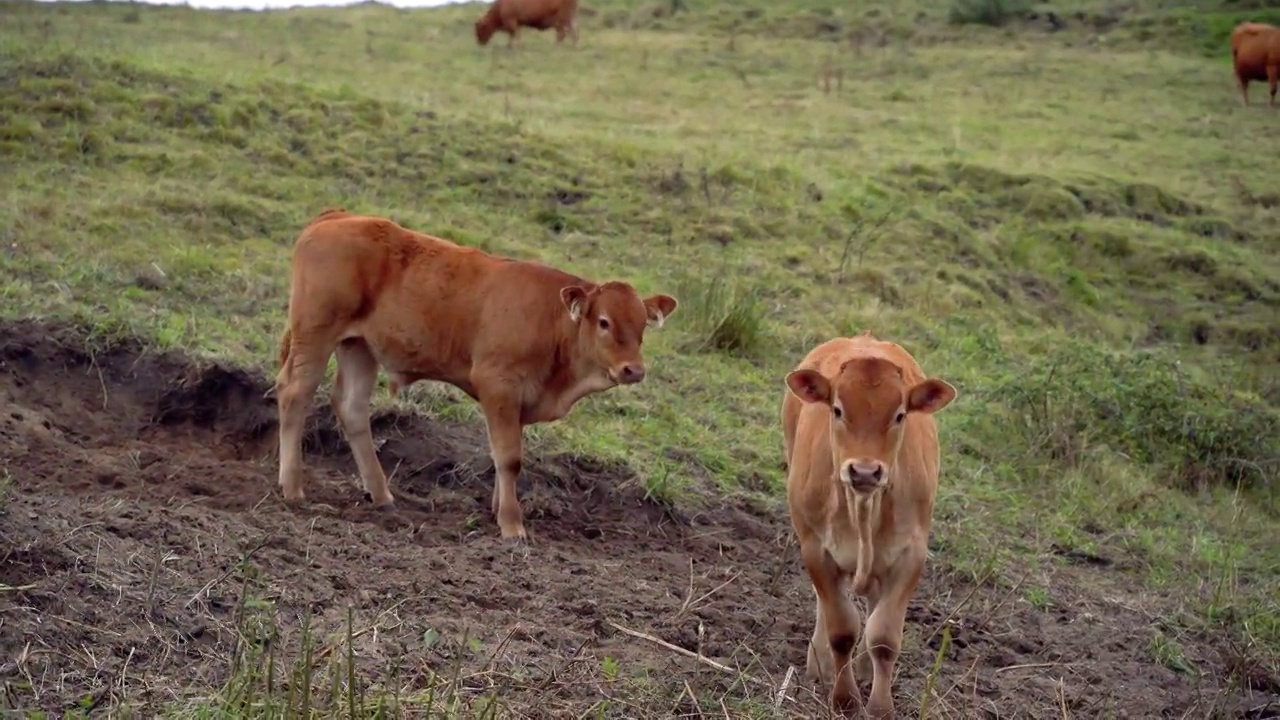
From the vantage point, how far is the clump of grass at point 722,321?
11125 millimetres

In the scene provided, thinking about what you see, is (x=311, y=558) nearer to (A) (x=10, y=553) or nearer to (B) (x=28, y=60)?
(A) (x=10, y=553)

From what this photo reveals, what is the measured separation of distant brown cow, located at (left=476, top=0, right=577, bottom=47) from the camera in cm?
2678

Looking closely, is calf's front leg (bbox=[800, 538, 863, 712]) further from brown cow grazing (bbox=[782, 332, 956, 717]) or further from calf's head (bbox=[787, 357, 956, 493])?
calf's head (bbox=[787, 357, 956, 493])

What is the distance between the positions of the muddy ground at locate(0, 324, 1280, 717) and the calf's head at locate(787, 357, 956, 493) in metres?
0.65

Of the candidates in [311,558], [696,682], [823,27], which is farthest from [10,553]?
[823,27]

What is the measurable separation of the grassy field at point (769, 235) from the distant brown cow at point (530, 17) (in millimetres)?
3768

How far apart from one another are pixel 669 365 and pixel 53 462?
176 inches

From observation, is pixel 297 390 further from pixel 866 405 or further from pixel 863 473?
pixel 863 473

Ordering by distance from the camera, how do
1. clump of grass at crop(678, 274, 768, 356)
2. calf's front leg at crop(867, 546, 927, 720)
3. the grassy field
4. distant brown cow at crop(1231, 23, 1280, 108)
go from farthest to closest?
distant brown cow at crop(1231, 23, 1280, 108) < clump of grass at crop(678, 274, 768, 356) < the grassy field < calf's front leg at crop(867, 546, 927, 720)

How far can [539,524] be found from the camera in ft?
26.3

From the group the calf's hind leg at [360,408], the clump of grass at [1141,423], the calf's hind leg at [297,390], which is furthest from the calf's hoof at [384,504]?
the clump of grass at [1141,423]

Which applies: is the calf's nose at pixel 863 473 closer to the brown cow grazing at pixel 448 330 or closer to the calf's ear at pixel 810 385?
the calf's ear at pixel 810 385

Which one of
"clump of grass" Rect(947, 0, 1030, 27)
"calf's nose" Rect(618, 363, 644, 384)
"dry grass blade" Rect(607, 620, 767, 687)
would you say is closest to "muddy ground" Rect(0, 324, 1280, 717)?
"dry grass blade" Rect(607, 620, 767, 687)

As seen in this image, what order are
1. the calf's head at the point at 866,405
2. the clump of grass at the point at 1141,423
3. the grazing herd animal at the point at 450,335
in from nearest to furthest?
the calf's head at the point at 866,405, the grazing herd animal at the point at 450,335, the clump of grass at the point at 1141,423
